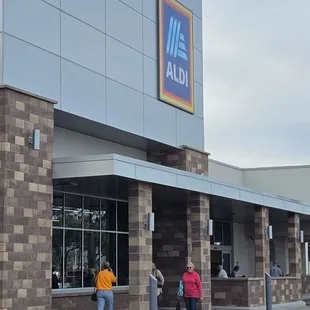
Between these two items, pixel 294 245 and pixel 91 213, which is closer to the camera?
pixel 91 213

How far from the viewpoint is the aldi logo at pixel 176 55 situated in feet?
78.9

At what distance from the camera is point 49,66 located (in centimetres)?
1878

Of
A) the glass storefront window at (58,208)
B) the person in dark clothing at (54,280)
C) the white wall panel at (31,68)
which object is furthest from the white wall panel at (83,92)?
the person in dark clothing at (54,280)

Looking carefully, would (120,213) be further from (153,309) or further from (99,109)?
(153,309)

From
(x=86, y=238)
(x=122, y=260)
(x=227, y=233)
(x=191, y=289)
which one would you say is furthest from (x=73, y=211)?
(x=227, y=233)

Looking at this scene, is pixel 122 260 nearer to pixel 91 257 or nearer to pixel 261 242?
pixel 91 257

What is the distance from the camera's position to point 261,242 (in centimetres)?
2700

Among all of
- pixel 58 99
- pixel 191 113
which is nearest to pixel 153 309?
pixel 58 99

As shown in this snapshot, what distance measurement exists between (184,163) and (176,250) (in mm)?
2913

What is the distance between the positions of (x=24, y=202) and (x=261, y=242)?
1204 centimetres

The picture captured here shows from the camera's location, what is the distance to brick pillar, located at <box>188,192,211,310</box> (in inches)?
895

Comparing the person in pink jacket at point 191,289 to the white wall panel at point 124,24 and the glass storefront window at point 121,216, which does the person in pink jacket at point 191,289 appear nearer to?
the glass storefront window at point 121,216

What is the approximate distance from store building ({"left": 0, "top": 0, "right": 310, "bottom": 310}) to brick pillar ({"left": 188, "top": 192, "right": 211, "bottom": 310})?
0.04 metres

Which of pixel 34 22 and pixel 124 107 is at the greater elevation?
pixel 34 22
